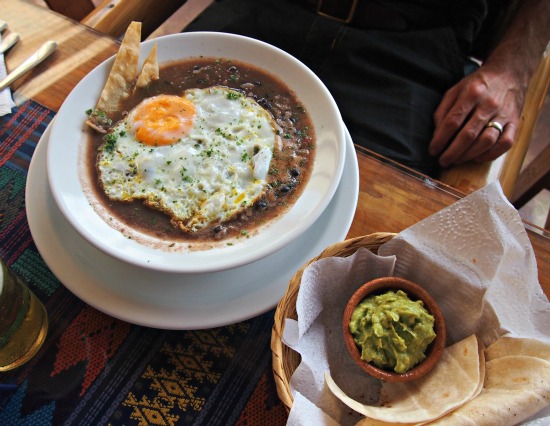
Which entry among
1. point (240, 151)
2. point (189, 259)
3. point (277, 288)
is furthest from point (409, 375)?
point (240, 151)

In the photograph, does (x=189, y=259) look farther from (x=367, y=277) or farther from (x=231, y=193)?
(x=367, y=277)

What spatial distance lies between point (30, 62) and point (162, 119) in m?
0.71

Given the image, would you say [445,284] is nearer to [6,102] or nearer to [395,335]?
[395,335]

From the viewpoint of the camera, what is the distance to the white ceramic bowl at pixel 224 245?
4.40ft

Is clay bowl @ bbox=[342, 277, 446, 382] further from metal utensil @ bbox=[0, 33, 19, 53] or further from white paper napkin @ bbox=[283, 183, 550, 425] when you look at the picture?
metal utensil @ bbox=[0, 33, 19, 53]

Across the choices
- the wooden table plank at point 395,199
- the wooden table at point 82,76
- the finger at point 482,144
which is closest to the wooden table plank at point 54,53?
the wooden table at point 82,76

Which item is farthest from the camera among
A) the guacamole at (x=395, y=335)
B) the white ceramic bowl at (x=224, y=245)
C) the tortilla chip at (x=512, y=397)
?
the white ceramic bowl at (x=224, y=245)

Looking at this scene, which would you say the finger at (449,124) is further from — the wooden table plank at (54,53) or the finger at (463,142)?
the wooden table plank at (54,53)

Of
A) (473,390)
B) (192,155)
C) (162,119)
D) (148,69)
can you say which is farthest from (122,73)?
(473,390)

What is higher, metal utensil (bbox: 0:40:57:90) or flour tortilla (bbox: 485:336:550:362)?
metal utensil (bbox: 0:40:57:90)

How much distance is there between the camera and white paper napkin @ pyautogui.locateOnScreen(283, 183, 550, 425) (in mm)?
1178

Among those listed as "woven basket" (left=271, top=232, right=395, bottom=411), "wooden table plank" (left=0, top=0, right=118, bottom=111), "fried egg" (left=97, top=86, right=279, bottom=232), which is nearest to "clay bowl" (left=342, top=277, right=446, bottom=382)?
"woven basket" (left=271, top=232, right=395, bottom=411)

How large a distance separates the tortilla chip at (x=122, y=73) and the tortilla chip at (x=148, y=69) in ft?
0.09

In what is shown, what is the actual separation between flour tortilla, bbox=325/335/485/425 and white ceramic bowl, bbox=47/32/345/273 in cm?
44
